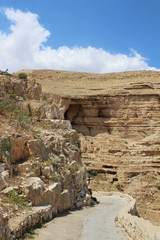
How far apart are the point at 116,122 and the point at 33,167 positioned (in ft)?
85.1

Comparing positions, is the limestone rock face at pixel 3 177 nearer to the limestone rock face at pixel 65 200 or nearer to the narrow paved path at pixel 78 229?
the narrow paved path at pixel 78 229

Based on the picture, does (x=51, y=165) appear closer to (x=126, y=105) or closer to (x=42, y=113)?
(x=42, y=113)

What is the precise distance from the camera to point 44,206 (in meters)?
9.02

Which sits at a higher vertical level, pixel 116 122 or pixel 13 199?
pixel 116 122

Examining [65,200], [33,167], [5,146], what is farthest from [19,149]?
[65,200]

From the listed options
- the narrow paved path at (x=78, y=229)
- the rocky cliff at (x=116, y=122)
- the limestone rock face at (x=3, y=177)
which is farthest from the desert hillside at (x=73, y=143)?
the narrow paved path at (x=78, y=229)

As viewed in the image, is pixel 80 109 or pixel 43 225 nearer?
pixel 43 225

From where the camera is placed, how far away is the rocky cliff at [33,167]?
7656mm

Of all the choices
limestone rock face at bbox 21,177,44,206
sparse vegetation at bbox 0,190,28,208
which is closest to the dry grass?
limestone rock face at bbox 21,177,44,206

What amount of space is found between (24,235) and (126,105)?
98.1ft

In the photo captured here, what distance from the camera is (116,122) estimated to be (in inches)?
1383

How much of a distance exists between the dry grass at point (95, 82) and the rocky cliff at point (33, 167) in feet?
65.5

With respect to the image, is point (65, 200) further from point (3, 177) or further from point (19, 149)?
point (3, 177)

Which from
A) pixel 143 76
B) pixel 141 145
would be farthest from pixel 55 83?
pixel 141 145
